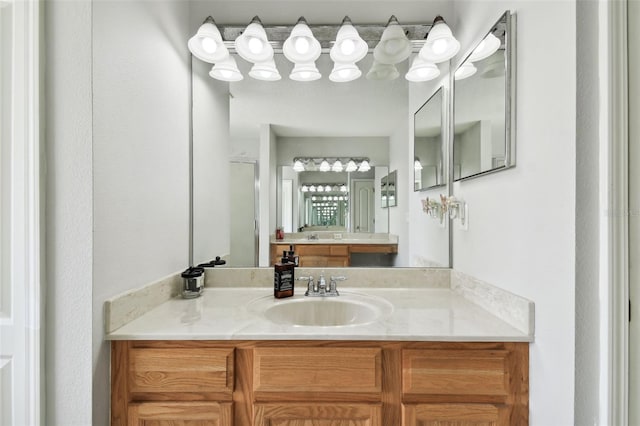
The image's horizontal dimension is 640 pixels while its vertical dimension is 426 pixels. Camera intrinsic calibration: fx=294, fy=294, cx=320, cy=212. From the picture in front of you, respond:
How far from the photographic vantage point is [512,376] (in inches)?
36.2

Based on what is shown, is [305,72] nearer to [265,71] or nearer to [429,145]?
[265,71]

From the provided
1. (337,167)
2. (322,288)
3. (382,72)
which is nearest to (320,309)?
(322,288)

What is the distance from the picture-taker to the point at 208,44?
1.37 metres

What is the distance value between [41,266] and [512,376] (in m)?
1.48

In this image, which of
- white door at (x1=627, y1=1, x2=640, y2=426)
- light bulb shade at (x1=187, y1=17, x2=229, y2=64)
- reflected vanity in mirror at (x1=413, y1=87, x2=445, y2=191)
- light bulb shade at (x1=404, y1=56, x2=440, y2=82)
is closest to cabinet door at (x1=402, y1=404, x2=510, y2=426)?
white door at (x1=627, y1=1, x2=640, y2=426)

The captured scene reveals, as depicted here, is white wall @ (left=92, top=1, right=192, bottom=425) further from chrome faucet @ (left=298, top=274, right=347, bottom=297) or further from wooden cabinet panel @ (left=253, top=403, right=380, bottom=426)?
chrome faucet @ (left=298, top=274, right=347, bottom=297)

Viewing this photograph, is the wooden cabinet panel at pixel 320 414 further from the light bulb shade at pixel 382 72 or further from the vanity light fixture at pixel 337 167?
the light bulb shade at pixel 382 72

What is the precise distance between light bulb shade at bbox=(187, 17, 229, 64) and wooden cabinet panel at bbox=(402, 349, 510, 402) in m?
1.49

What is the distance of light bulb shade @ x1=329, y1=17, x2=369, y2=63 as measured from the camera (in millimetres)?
1360

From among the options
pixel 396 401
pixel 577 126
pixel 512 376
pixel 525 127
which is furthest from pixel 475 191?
pixel 396 401

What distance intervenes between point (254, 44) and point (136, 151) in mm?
746

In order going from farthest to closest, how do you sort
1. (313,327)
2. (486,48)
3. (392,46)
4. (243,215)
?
(243,215) < (392,46) < (486,48) < (313,327)

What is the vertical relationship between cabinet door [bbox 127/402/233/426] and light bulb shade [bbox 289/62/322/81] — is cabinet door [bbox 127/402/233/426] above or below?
below
